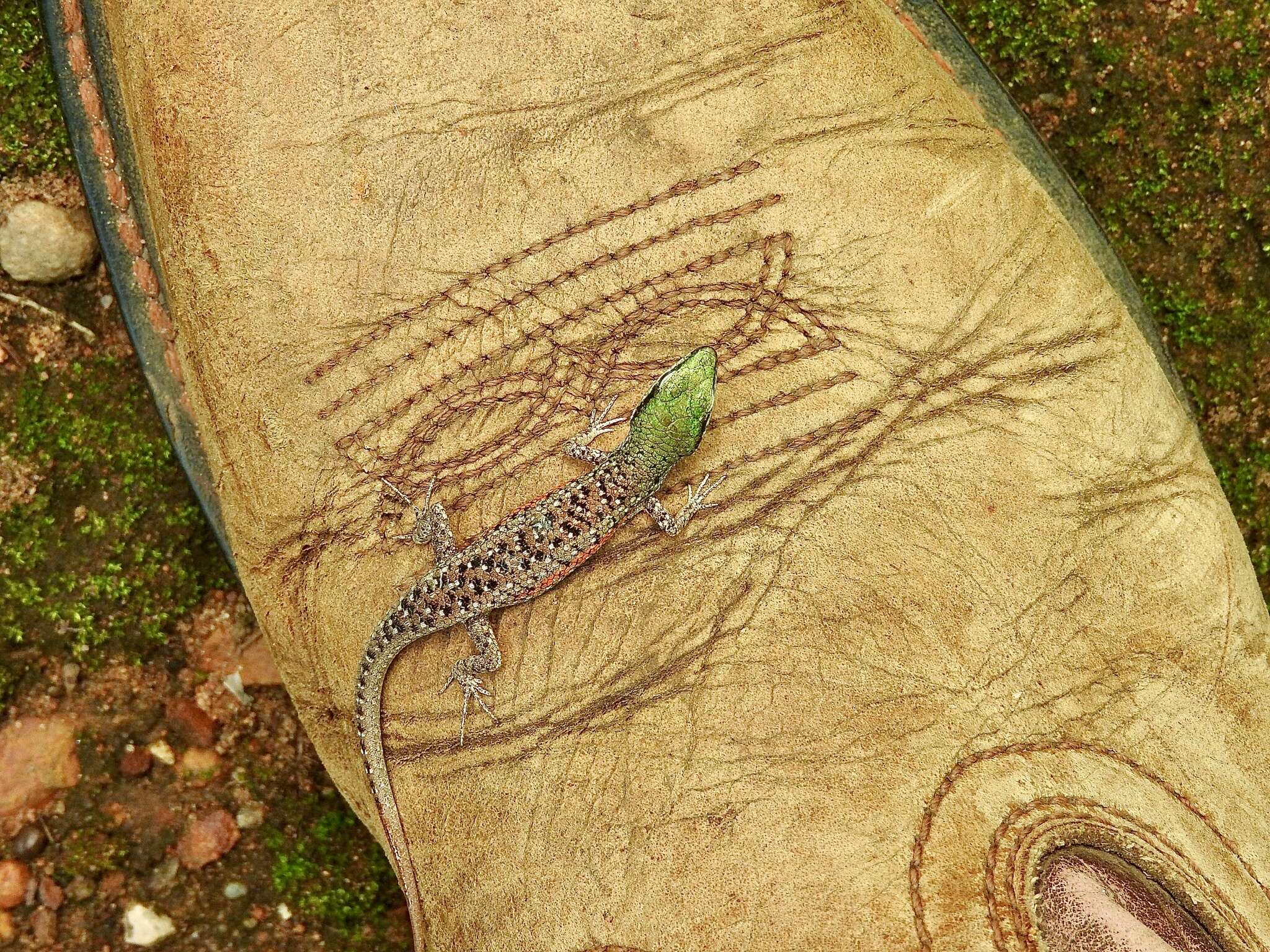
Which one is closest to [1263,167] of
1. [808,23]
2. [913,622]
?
[808,23]

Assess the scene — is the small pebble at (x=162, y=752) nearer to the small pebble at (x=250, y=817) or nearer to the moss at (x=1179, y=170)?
the small pebble at (x=250, y=817)

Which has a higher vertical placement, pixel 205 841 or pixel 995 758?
pixel 995 758

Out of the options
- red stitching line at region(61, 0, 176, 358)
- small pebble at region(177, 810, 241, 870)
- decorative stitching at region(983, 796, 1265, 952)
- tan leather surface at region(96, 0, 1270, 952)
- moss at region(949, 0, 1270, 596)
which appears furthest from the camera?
small pebble at region(177, 810, 241, 870)

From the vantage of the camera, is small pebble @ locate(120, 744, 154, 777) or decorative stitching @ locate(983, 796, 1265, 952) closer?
decorative stitching @ locate(983, 796, 1265, 952)

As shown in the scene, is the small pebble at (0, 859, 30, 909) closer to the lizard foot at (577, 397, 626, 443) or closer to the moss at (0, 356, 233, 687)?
the moss at (0, 356, 233, 687)

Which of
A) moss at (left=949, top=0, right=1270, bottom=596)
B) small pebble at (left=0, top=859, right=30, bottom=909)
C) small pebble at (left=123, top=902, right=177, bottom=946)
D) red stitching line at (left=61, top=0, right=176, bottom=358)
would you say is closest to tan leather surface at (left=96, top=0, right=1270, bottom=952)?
red stitching line at (left=61, top=0, right=176, bottom=358)

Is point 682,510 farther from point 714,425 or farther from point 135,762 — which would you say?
point 135,762

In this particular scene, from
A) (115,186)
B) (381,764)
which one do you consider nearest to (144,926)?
(381,764)
